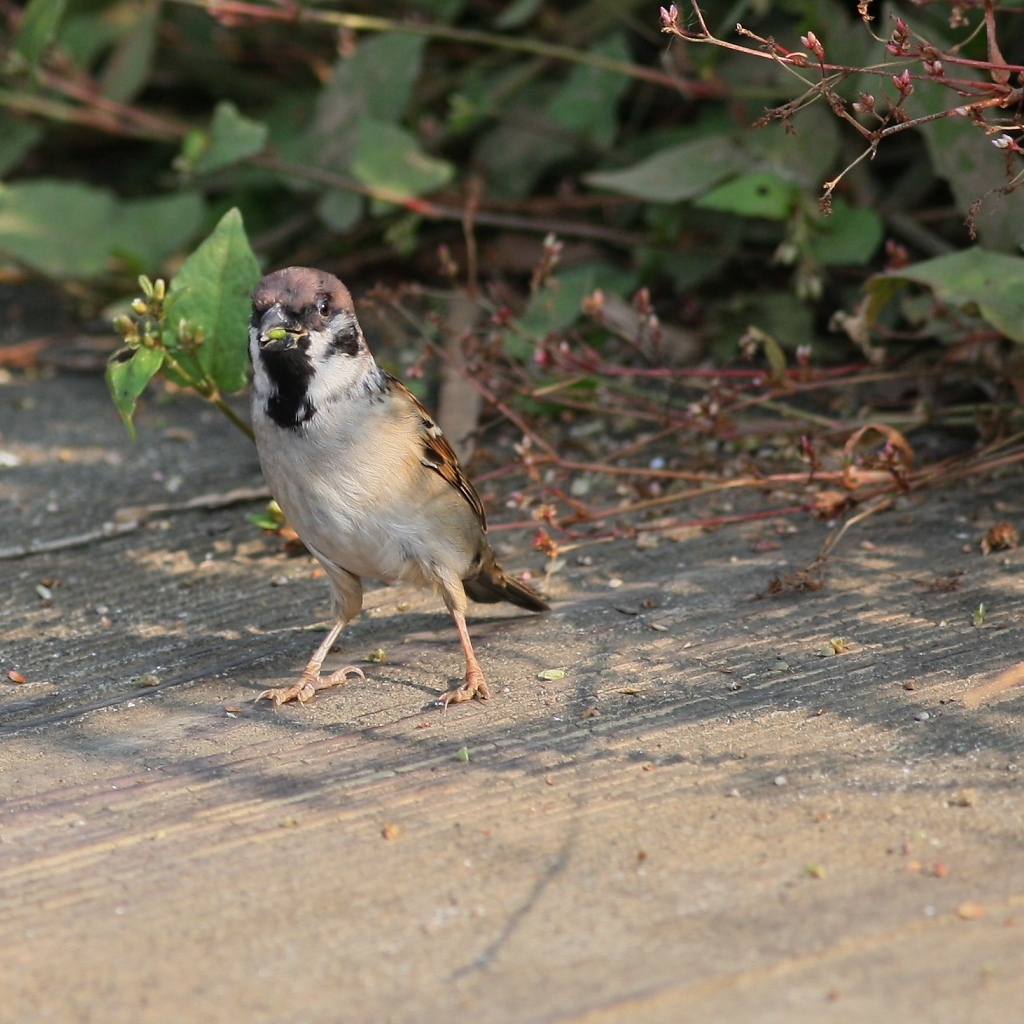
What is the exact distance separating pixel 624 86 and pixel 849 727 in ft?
11.5

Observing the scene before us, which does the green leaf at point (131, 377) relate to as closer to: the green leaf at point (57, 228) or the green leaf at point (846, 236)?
the green leaf at point (57, 228)

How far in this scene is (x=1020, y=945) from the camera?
2254 mm

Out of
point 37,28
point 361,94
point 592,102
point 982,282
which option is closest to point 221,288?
point 37,28

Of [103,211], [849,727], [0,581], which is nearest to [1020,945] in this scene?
[849,727]

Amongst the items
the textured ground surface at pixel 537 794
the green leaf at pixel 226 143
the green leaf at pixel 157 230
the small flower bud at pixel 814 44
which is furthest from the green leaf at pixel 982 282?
the green leaf at pixel 157 230

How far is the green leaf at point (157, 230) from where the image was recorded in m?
6.05

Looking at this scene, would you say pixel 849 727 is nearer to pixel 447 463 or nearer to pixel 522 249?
pixel 447 463

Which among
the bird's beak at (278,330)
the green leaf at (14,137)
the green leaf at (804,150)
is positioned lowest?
the green leaf at (14,137)

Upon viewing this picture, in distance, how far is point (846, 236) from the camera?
5105 millimetres

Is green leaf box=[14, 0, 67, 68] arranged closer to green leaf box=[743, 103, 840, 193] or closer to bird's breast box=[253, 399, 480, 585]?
bird's breast box=[253, 399, 480, 585]

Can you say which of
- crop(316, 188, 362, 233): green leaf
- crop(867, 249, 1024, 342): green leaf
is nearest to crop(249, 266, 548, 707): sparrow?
crop(867, 249, 1024, 342): green leaf

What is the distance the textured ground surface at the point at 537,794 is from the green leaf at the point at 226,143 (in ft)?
5.75

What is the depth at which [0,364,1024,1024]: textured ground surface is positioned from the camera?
2.28 metres

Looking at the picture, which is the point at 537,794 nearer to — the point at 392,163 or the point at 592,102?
the point at 392,163
